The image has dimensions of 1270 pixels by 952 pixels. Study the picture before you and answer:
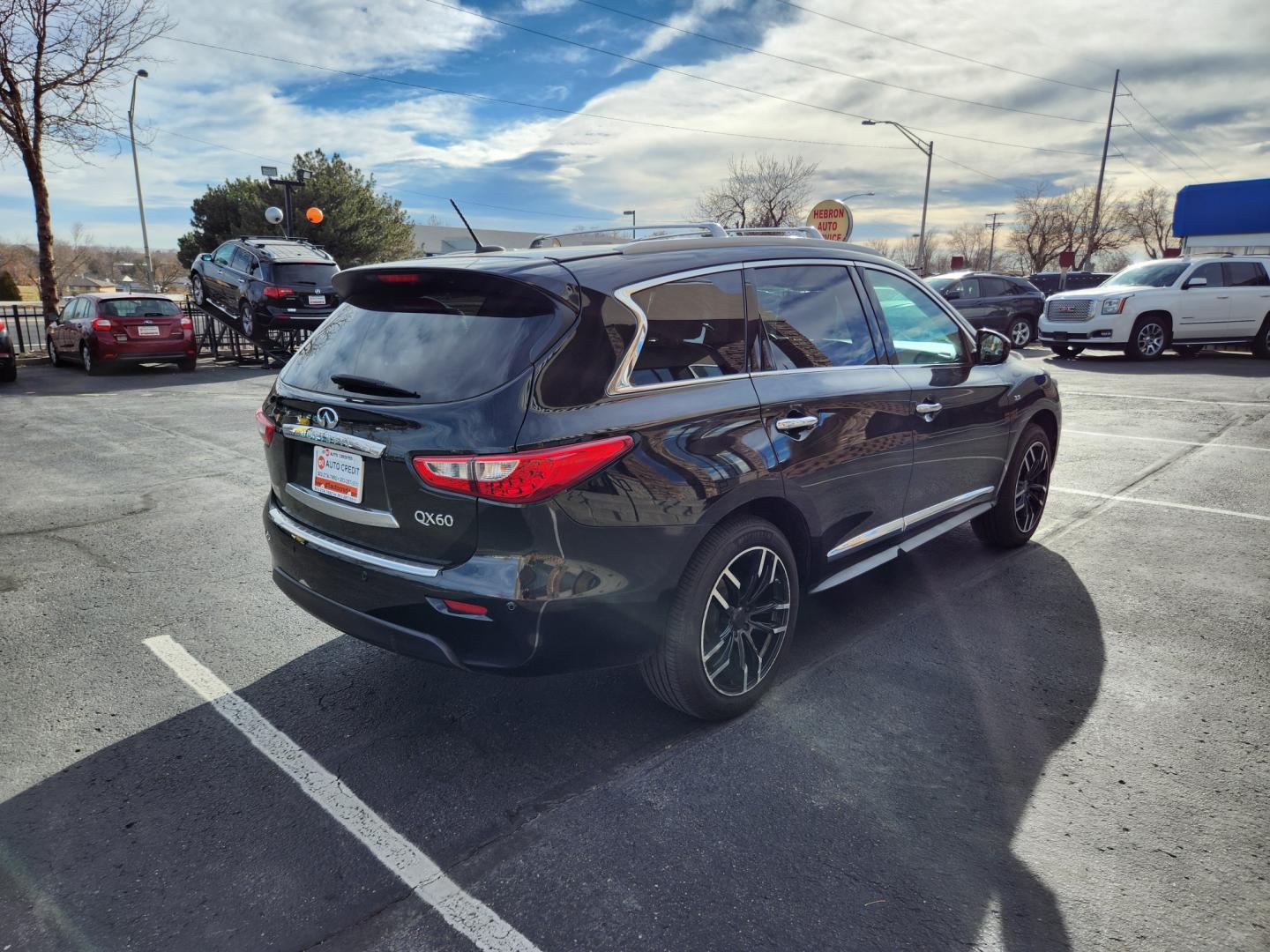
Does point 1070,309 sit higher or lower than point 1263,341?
higher

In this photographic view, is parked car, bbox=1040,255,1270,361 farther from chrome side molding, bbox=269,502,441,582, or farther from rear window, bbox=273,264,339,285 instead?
chrome side molding, bbox=269,502,441,582

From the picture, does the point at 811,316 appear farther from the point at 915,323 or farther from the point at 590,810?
the point at 590,810

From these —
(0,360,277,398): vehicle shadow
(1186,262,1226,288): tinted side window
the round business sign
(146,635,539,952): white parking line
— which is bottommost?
(0,360,277,398): vehicle shadow

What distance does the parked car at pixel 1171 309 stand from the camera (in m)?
15.9

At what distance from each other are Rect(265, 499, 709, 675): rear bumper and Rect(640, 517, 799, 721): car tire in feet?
0.33

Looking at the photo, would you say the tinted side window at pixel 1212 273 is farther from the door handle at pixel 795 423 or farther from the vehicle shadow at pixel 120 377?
the vehicle shadow at pixel 120 377

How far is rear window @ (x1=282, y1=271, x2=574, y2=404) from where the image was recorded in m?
2.62

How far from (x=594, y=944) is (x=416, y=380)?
174 centimetres

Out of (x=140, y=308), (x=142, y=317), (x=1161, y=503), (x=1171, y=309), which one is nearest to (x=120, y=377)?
(x=142, y=317)

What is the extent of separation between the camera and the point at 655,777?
110 inches

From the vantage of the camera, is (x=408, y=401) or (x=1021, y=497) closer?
(x=408, y=401)

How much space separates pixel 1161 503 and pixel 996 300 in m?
14.7

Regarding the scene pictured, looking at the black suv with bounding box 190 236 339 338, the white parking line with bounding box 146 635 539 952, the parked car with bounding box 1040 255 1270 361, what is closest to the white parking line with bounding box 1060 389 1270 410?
the parked car with bounding box 1040 255 1270 361

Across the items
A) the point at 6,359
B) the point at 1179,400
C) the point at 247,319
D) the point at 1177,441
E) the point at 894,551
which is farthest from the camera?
the point at 247,319
